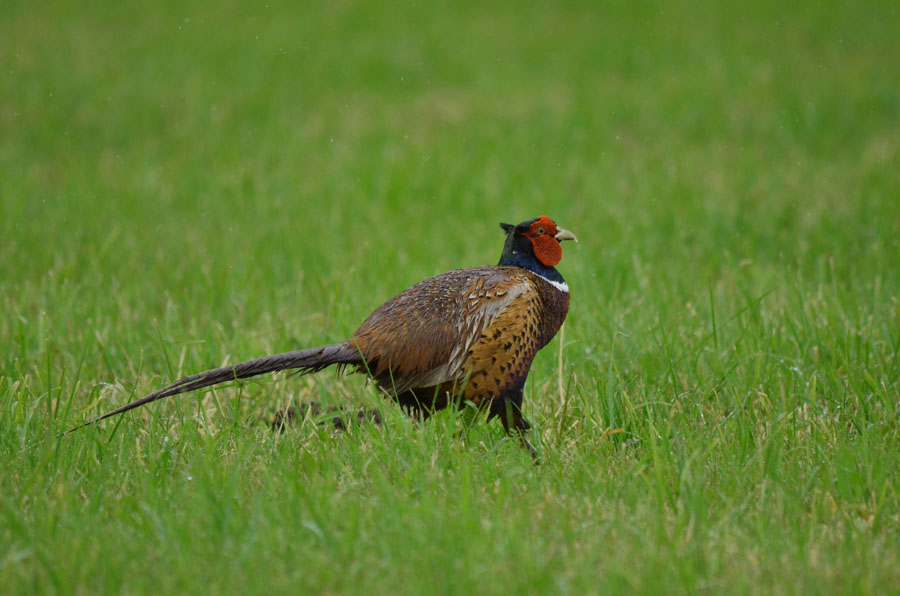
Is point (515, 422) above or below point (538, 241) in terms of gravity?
below

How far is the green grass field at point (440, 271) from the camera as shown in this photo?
299cm

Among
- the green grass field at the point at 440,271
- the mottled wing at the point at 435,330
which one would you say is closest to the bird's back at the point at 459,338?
the mottled wing at the point at 435,330

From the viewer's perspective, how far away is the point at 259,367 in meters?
3.61

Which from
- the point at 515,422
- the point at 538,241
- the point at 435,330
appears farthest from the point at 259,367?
the point at 538,241

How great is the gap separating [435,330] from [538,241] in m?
0.64

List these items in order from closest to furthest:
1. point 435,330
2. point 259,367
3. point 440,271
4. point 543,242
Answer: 1. point 259,367
2. point 435,330
3. point 543,242
4. point 440,271

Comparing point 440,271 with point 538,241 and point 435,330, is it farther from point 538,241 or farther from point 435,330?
point 435,330

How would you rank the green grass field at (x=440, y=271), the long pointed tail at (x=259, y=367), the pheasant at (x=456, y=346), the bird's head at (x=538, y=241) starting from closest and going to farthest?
the green grass field at (x=440, y=271)
the long pointed tail at (x=259, y=367)
the pheasant at (x=456, y=346)
the bird's head at (x=538, y=241)

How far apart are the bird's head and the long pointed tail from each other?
83 cm

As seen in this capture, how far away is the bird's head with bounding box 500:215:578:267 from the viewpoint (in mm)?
4098

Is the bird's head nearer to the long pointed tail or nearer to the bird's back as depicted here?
the bird's back

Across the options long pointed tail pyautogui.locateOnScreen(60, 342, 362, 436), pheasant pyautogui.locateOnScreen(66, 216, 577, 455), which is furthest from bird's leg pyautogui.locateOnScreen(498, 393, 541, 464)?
long pointed tail pyautogui.locateOnScreen(60, 342, 362, 436)

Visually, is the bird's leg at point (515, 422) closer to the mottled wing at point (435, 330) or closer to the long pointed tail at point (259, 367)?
the mottled wing at point (435, 330)

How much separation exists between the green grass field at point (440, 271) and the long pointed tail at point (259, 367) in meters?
0.27
